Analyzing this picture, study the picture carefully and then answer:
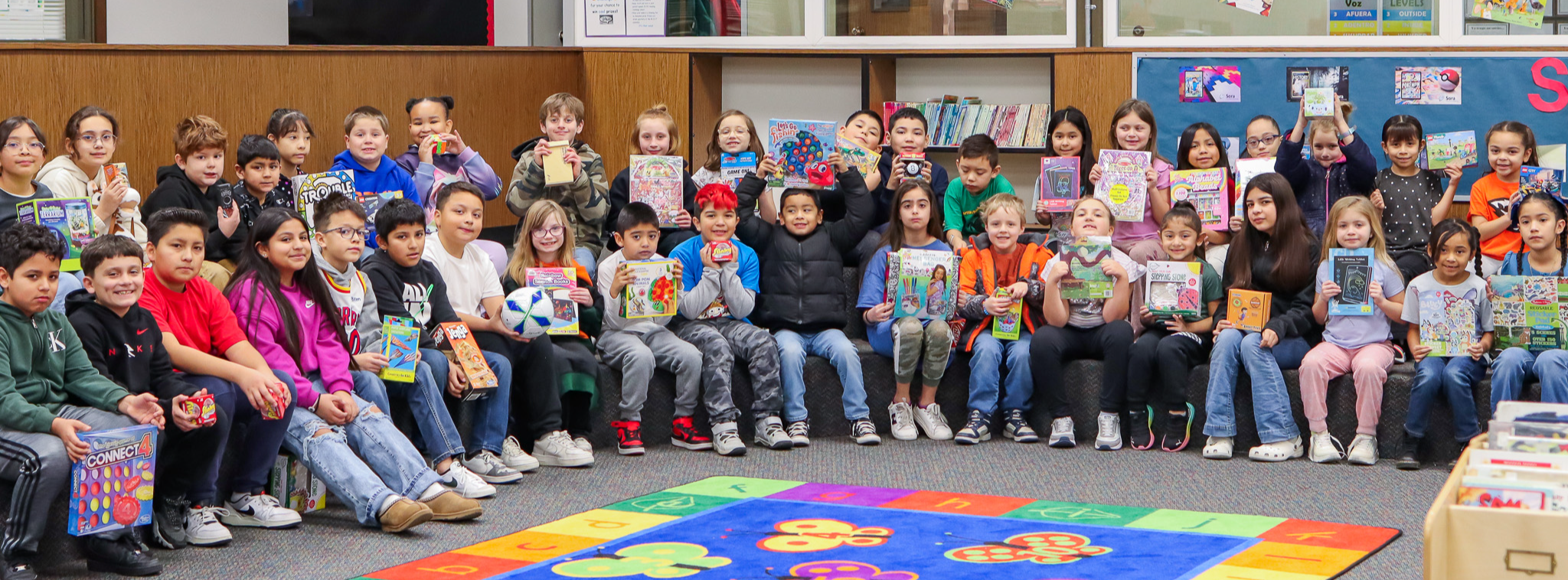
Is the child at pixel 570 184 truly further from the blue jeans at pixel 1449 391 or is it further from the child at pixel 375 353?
the blue jeans at pixel 1449 391

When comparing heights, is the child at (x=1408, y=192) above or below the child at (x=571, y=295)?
above

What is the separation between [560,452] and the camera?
489cm

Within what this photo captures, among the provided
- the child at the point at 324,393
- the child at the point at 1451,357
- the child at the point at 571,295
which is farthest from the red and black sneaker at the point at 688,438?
the child at the point at 1451,357

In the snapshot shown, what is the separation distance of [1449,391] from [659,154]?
292 cm

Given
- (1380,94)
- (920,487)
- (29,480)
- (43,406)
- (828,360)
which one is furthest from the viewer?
(1380,94)

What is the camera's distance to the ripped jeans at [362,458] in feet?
13.0

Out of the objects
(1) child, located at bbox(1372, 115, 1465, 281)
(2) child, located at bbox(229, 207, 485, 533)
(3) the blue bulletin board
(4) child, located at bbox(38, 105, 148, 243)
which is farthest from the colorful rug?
(3) the blue bulletin board

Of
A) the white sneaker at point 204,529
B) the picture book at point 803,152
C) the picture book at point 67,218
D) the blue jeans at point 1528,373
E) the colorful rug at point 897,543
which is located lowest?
the colorful rug at point 897,543

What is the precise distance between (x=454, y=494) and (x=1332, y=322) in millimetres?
2971

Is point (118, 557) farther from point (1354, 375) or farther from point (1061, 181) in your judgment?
point (1354, 375)

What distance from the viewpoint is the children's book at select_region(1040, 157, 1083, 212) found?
5.57 m

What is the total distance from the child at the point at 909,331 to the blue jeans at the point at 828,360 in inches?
5.0

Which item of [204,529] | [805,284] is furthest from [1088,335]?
[204,529]

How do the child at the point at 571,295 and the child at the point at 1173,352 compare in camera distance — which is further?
the child at the point at 1173,352
